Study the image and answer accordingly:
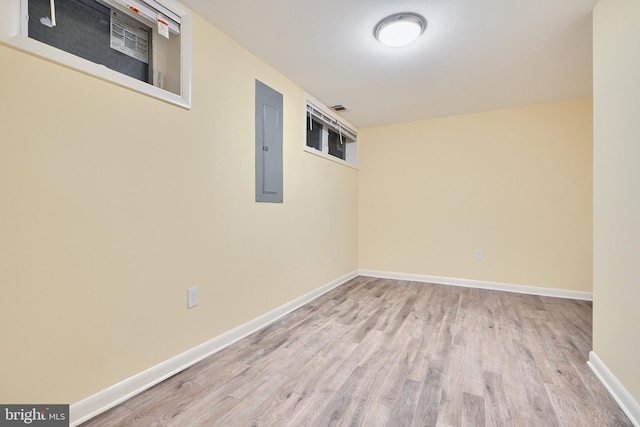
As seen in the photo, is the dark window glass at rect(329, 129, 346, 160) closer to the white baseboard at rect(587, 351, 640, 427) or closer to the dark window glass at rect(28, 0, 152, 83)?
the dark window glass at rect(28, 0, 152, 83)

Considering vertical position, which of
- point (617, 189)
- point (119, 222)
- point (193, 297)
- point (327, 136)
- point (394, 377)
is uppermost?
point (327, 136)

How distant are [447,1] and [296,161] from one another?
169 centimetres

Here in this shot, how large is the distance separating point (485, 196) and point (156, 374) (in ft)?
12.4

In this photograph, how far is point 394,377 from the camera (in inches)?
64.3

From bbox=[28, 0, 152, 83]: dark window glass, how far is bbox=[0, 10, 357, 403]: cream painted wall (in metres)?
0.17

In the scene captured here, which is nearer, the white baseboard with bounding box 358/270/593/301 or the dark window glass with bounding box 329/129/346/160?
the white baseboard with bounding box 358/270/593/301

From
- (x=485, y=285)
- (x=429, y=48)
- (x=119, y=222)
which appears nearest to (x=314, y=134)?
(x=429, y=48)

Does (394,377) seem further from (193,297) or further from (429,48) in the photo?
(429,48)

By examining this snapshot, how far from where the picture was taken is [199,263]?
6.01ft

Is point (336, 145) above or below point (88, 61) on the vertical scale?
above

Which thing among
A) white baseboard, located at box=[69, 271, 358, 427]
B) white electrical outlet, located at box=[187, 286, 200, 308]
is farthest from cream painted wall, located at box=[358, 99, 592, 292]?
white electrical outlet, located at box=[187, 286, 200, 308]

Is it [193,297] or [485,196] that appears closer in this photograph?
[193,297]

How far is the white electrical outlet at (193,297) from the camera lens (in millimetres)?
1759

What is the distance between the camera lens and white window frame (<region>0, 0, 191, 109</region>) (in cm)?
109
